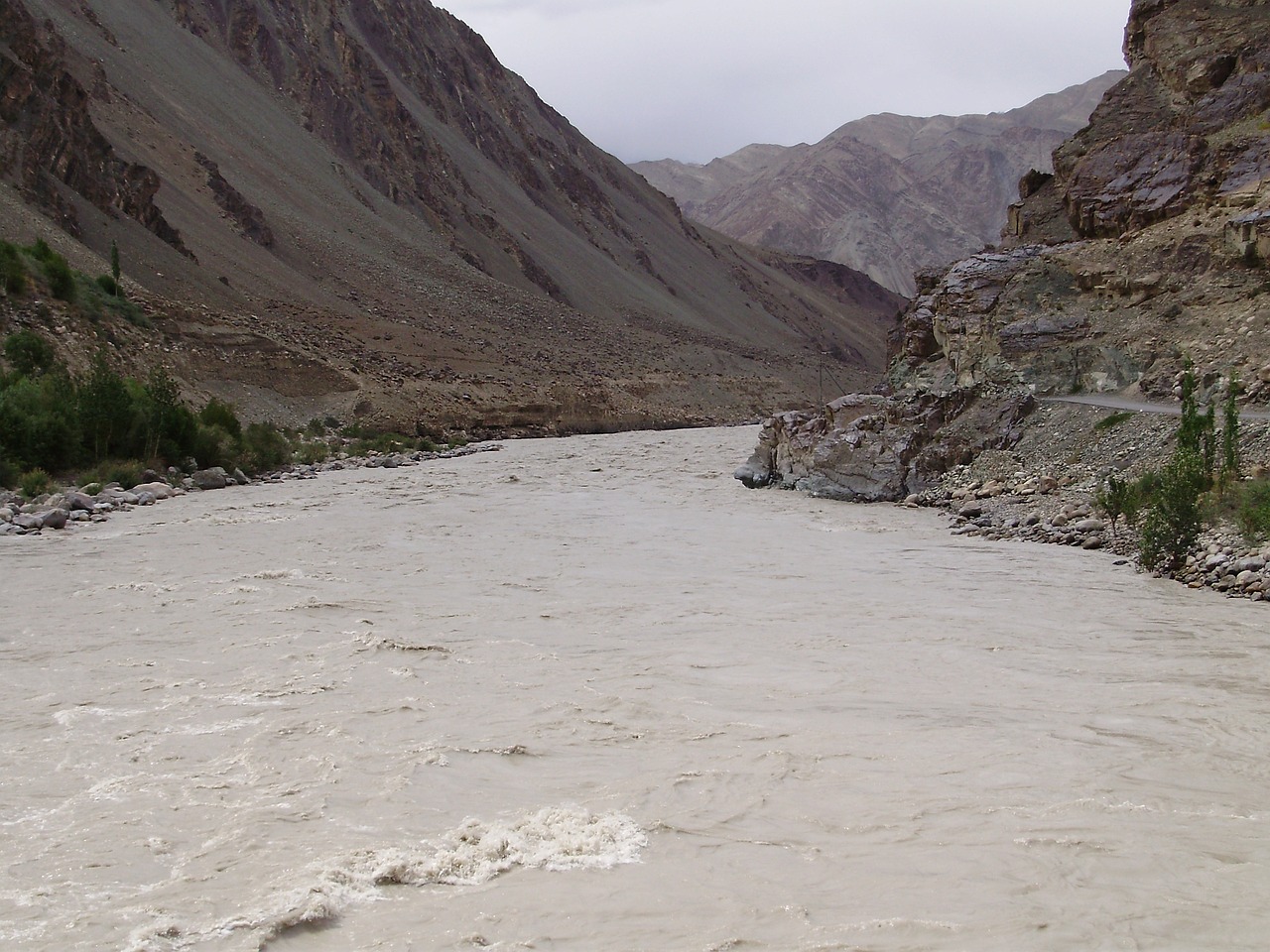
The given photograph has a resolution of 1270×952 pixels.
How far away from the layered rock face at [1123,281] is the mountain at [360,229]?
20512 mm

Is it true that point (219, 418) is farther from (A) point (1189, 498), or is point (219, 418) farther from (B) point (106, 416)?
(A) point (1189, 498)

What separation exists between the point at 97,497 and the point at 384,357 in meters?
25.7

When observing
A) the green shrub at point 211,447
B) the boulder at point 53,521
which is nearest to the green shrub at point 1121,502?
the boulder at point 53,521

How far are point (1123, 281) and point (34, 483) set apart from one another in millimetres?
24618

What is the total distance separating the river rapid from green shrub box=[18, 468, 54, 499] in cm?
589

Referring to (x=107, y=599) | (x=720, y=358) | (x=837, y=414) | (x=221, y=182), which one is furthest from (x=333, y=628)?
(x=720, y=358)

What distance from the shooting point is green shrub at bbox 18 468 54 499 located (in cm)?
1939

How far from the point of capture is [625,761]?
669cm

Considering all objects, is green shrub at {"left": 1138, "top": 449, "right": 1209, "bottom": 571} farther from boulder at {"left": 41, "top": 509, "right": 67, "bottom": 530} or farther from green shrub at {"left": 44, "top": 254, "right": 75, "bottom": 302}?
green shrub at {"left": 44, "top": 254, "right": 75, "bottom": 302}

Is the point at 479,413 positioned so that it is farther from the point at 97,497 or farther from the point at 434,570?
the point at 434,570

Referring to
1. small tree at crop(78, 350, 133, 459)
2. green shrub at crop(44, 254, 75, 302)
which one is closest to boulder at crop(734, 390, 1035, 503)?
small tree at crop(78, 350, 133, 459)

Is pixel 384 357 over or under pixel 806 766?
over

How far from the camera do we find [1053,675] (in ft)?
29.2

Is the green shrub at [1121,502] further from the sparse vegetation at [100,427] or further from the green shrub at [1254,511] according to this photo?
the sparse vegetation at [100,427]
